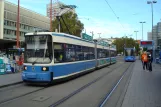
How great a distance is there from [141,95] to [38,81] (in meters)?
5.41

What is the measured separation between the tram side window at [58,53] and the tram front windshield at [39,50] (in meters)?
0.39

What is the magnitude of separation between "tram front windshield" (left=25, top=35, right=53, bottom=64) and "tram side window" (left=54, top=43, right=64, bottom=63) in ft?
1.28

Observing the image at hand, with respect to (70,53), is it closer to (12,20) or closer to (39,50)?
(39,50)

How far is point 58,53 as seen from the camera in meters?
12.9

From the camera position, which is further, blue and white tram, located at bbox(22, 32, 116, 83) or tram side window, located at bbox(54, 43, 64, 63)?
tram side window, located at bbox(54, 43, 64, 63)

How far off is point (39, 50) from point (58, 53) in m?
1.13

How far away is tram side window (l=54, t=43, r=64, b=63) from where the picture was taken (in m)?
12.6

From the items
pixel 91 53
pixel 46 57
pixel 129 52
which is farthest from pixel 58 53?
pixel 129 52

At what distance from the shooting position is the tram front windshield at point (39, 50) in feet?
40.2

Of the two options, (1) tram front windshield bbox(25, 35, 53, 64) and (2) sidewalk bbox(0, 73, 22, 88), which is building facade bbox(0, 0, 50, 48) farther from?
(1) tram front windshield bbox(25, 35, 53, 64)

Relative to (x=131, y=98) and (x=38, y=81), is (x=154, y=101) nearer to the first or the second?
(x=131, y=98)

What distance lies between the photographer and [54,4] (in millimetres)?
34406

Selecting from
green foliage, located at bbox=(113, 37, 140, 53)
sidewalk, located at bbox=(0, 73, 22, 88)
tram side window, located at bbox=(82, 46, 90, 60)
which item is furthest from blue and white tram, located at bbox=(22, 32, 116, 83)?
green foliage, located at bbox=(113, 37, 140, 53)

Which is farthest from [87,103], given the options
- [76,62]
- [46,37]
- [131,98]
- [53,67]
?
[76,62]
